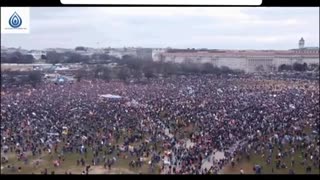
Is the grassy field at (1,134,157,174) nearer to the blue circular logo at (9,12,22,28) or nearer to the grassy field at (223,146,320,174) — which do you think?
the grassy field at (223,146,320,174)

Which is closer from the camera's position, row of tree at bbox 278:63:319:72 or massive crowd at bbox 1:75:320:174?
row of tree at bbox 278:63:319:72

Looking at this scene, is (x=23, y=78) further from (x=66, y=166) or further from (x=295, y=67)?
(x=295, y=67)

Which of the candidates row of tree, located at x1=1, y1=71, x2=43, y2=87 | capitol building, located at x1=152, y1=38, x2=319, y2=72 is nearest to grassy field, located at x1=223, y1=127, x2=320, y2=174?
capitol building, located at x1=152, y1=38, x2=319, y2=72

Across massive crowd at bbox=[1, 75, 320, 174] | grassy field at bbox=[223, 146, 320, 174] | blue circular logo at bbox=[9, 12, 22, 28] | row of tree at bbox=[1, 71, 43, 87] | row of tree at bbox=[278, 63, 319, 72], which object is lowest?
grassy field at bbox=[223, 146, 320, 174]

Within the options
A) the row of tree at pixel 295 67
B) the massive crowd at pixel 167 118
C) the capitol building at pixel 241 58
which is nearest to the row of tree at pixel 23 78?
the massive crowd at pixel 167 118

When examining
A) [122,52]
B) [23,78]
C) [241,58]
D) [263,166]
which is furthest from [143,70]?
[263,166]

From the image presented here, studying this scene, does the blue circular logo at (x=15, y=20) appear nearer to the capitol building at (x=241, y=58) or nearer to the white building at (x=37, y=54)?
the white building at (x=37, y=54)
